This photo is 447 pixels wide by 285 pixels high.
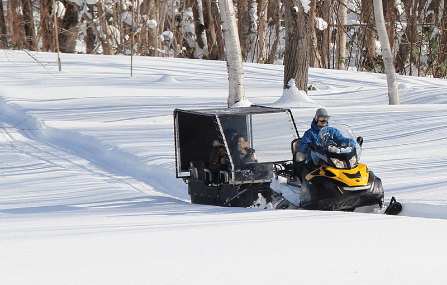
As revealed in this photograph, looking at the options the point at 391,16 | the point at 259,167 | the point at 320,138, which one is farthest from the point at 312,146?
the point at 391,16

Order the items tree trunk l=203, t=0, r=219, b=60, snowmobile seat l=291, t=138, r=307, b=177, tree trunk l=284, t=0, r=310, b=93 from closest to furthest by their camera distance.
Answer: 1. snowmobile seat l=291, t=138, r=307, b=177
2. tree trunk l=284, t=0, r=310, b=93
3. tree trunk l=203, t=0, r=219, b=60

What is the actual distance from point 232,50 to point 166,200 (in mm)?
5451

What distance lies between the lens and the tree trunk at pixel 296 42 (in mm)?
13656

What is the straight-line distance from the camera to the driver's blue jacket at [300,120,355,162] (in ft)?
19.3

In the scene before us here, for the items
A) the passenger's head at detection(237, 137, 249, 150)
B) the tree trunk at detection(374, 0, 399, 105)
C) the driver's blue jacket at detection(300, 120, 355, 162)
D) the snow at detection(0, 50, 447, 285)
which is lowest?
the snow at detection(0, 50, 447, 285)

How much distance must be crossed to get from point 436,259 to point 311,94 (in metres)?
12.3

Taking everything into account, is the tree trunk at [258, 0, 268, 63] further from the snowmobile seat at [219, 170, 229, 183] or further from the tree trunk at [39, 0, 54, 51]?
the snowmobile seat at [219, 170, 229, 183]

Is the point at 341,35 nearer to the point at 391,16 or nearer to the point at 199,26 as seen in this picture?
the point at 391,16

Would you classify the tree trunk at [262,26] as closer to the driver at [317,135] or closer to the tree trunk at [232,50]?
the tree trunk at [232,50]

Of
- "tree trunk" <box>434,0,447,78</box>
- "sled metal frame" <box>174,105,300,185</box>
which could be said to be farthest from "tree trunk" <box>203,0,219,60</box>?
"sled metal frame" <box>174,105,300,185</box>

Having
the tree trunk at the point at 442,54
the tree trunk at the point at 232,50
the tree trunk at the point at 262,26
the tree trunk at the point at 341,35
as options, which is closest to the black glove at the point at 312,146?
the tree trunk at the point at 232,50

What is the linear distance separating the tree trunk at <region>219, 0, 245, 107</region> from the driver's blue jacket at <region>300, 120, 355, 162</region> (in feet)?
18.7

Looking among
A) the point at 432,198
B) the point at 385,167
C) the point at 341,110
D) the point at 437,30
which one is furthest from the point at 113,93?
the point at 437,30

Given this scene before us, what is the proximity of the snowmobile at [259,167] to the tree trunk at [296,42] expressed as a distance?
6.67m
